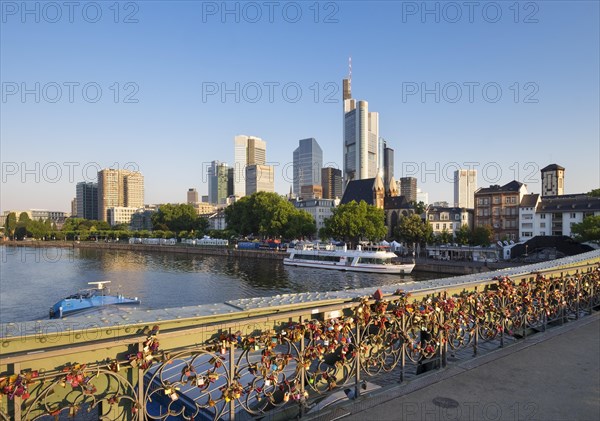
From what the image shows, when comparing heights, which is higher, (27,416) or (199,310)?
(199,310)

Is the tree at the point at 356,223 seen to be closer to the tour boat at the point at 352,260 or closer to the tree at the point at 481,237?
the tour boat at the point at 352,260

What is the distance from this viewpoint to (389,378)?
6.61m

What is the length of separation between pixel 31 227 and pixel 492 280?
194314 mm

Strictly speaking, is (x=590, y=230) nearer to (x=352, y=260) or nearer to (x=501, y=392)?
(x=352, y=260)

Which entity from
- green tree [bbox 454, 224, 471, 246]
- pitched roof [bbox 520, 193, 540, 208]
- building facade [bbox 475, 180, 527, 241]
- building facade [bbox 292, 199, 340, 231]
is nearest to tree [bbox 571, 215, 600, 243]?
green tree [bbox 454, 224, 471, 246]

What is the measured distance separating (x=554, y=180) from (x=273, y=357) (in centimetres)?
13306

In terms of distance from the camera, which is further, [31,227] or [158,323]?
[31,227]

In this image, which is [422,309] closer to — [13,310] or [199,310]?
[199,310]

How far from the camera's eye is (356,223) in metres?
86.4

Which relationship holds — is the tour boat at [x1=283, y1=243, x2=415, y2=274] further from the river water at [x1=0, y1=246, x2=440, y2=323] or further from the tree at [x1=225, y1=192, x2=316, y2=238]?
the tree at [x1=225, y1=192, x2=316, y2=238]

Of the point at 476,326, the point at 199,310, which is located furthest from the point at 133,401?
the point at 476,326

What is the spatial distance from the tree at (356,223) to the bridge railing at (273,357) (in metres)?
77.6

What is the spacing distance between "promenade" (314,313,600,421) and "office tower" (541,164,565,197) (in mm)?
122217

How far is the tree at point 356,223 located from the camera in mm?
86312
